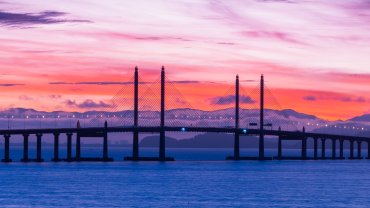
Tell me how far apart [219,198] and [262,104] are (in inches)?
3373

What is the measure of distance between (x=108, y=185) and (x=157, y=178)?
13.9 metres

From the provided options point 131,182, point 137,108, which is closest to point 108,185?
point 131,182

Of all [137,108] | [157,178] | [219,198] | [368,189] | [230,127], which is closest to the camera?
[219,198]

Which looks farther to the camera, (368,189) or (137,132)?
(137,132)

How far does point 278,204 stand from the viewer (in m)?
78.8

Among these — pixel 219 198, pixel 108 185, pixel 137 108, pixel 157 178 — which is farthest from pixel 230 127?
pixel 219 198

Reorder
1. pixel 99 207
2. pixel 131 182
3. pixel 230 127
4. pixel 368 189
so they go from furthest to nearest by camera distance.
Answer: pixel 230 127, pixel 131 182, pixel 368 189, pixel 99 207

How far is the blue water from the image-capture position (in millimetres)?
79500

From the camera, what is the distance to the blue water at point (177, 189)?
79.5 metres

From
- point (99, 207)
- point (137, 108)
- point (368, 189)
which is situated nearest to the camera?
point (99, 207)

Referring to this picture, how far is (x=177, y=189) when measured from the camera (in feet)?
309

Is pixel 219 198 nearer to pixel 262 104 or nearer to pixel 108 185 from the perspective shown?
pixel 108 185

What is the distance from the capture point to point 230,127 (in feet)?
532

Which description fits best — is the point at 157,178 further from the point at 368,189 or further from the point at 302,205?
the point at 302,205
